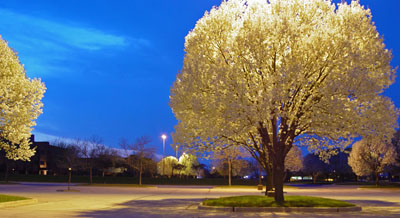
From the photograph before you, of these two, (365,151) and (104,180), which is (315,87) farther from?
(104,180)

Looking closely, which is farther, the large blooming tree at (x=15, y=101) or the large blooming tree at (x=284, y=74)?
the large blooming tree at (x=15, y=101)

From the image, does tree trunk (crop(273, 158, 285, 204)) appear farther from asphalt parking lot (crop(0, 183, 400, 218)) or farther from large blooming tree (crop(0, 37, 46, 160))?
large blooming tree (crop(0, 37, 46, 160))

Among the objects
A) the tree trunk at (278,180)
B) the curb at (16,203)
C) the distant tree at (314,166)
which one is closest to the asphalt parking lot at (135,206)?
the curb at (16,203)

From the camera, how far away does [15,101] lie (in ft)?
73.4

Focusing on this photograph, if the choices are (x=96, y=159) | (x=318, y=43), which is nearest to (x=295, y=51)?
(x=318, y=43)

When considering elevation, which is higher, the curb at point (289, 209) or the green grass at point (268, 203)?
the green grass at point (268, 203)

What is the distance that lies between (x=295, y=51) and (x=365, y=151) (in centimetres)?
4687

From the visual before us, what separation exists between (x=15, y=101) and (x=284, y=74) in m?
14.1

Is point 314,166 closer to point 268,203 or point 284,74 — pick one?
point 268,203

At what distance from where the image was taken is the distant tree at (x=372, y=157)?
5925 cm

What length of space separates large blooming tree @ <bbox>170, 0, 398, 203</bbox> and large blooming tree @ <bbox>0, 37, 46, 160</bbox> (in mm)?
8184

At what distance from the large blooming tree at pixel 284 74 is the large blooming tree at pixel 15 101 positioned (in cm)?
818

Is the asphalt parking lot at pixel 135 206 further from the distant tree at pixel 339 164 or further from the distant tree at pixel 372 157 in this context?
the distant tree at pixel 339 164

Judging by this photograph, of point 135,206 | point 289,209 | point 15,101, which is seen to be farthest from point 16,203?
point 289,209
